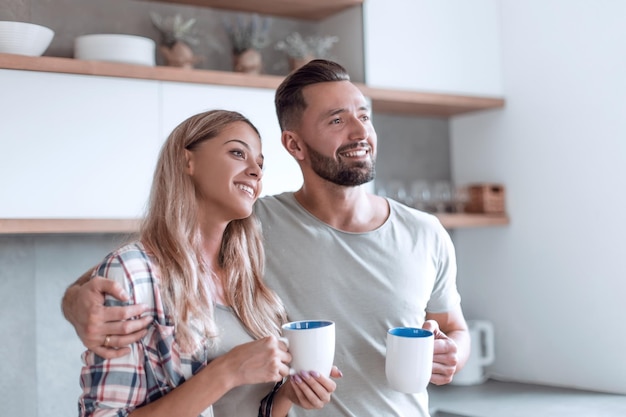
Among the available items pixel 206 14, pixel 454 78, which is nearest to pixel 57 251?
pixel 206 14

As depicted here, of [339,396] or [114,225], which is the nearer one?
[339,396]

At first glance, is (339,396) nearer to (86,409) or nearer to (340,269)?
(340,269)

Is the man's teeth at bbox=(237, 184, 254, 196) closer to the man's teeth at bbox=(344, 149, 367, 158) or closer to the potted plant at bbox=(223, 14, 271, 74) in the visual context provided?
the man's teeth at bbox=(344, 149, 367, 158)

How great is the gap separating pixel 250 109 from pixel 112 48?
1.42 ft

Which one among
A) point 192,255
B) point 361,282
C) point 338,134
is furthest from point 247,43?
point 192,255

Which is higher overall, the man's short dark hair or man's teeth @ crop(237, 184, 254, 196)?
the man's short dark hair

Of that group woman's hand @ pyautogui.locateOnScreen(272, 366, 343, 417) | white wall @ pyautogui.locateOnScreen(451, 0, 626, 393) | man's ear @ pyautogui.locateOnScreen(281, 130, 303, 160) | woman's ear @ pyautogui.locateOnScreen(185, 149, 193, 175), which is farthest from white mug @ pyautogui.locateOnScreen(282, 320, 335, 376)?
white wall @ pyautogui.locateOnScreen(451, 0, 626, 393)

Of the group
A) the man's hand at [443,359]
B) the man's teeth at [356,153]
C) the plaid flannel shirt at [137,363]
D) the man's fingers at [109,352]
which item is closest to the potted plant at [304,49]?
the man's teeth at [356,153]

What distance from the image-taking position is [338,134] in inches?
64.2

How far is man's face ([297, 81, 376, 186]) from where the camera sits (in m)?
1.61

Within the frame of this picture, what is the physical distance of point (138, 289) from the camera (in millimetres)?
1180

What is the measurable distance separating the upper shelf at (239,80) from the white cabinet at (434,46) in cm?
3

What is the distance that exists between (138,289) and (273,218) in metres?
0.54

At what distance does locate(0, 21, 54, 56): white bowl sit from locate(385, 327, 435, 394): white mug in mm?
1306
